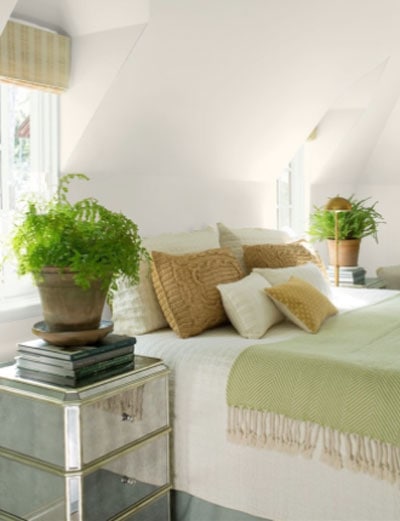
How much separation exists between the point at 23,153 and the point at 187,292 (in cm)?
97

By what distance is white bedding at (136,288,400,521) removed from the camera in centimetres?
207

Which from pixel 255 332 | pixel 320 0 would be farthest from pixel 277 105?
pixel 255 332

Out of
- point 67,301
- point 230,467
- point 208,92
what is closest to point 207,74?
point 208,92

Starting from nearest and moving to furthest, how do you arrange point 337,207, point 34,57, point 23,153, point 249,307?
point 34,57, point 249,307, point 23,153, point 337,207

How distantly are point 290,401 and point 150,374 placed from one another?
501mm

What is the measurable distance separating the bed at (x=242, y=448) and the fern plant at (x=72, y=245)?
55cm

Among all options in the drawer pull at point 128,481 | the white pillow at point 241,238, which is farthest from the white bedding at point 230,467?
the white pillow at point 241,238

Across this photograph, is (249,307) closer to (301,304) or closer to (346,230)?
(301,304)

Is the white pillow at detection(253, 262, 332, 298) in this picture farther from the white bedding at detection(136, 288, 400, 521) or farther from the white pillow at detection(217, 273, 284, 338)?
the white bedding at detection(136, 288, 400, 521)

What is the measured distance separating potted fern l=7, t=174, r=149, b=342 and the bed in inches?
20.1

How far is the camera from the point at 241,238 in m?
3.66

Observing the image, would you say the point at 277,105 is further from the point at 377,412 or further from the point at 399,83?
the point at 377,412

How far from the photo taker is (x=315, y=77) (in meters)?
3.97

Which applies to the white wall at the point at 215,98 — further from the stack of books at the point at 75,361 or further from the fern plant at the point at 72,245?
the stack of books at the point at 75,361
